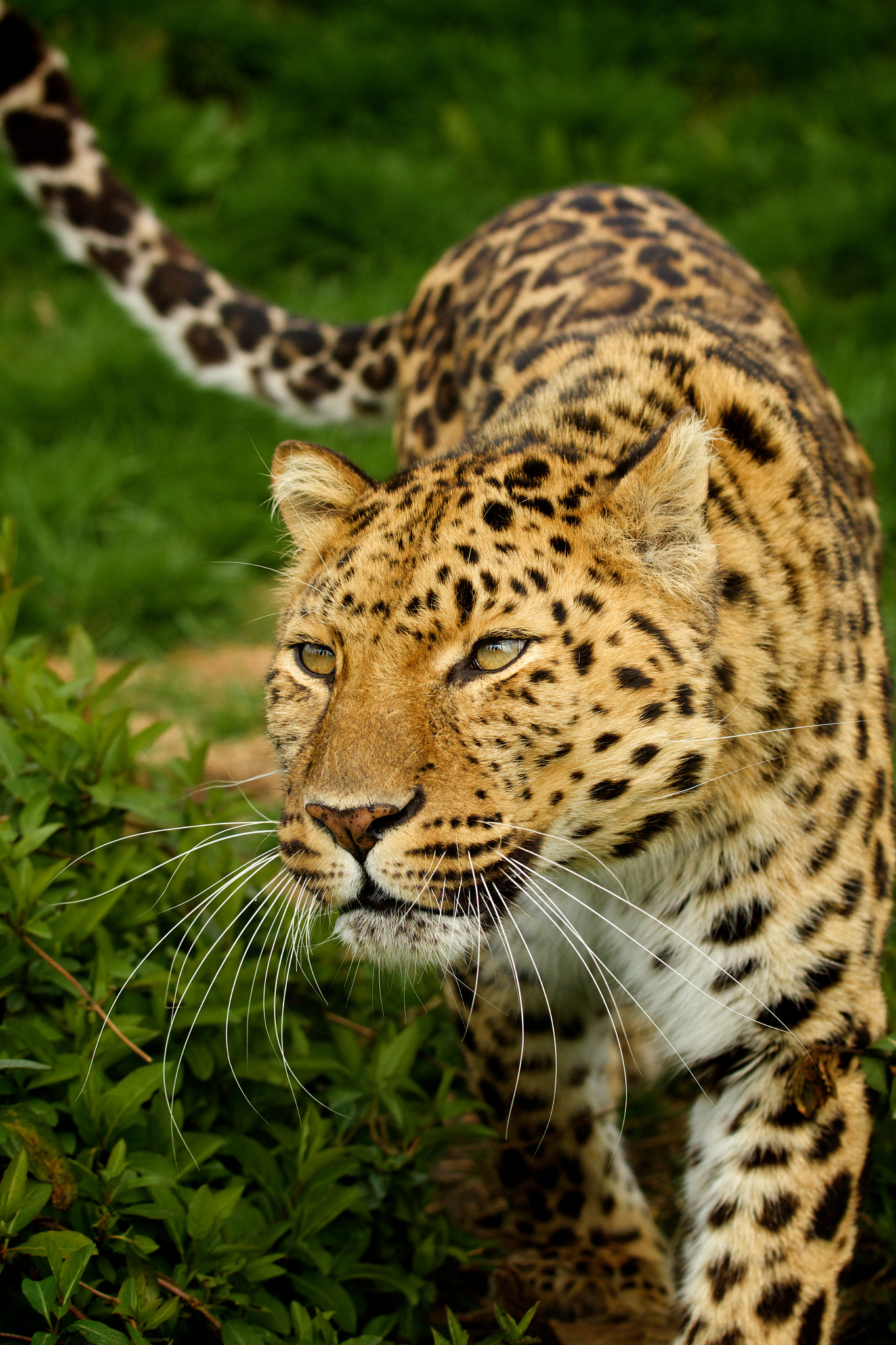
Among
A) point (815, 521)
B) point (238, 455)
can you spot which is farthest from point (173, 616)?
point (815, 521)

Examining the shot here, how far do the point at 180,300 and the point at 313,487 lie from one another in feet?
10.3

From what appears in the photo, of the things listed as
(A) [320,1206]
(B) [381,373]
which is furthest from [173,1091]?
(B) [381,373]

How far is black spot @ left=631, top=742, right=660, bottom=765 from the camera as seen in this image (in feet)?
7.89

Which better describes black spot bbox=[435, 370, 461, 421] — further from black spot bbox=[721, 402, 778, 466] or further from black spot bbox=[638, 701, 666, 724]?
black spot bbox=[638, 701, 666, 724]

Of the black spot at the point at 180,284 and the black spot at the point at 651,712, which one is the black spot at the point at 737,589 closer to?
the black spot at the point at 651,712

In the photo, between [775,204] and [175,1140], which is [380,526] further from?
[775,204]

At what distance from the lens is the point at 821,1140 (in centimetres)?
263

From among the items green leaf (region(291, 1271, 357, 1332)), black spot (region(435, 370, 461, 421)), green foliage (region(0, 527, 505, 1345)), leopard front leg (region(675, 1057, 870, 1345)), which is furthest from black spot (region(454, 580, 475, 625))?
black spot (region(435, 370, 461, 421))

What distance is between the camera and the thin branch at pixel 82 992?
2645 mm

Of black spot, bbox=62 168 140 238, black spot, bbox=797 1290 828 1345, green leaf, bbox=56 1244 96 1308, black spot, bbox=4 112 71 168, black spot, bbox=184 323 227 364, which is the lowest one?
black spot, bbox=797 1290 828 1345

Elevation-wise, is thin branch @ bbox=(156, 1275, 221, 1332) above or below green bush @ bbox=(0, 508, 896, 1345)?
below

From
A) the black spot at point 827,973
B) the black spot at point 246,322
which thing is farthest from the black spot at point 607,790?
the black spot at point 246,322

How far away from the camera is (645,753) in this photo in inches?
95.0

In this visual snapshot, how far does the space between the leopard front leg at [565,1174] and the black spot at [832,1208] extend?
84 centimetres
